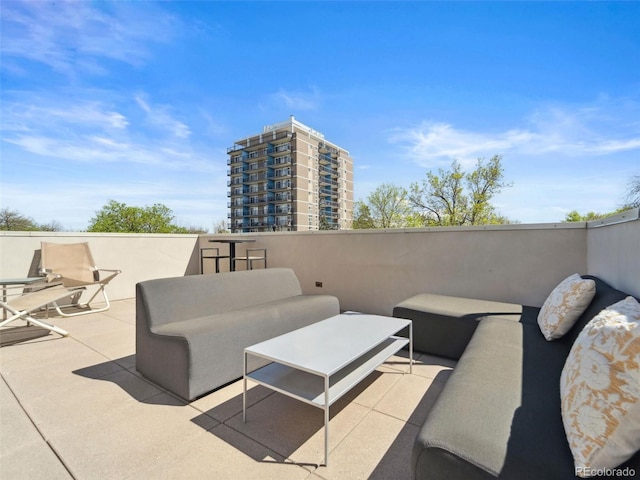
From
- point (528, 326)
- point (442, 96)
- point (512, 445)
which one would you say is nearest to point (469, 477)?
point (512, 445)

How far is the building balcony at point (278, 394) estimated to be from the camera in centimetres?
132

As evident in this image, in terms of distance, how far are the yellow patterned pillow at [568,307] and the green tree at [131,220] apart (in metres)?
9.14

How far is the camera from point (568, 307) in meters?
1.82

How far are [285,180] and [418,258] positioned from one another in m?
35.6

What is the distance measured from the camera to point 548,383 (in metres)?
1.27

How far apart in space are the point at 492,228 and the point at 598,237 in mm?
872

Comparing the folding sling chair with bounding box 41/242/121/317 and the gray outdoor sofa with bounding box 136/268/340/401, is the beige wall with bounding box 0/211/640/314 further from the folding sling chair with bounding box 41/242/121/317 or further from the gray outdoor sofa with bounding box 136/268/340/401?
the gray outdoor sofa with bounding box 136/268/340/401

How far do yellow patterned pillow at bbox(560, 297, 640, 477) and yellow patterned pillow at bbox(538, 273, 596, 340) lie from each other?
0.93 m

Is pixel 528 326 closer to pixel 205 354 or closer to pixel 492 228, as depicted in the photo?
pixel 492 228

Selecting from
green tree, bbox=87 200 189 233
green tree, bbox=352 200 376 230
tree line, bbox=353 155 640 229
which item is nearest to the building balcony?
green tree, bbox=87 200 189 233

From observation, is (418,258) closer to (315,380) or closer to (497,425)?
(315,380)

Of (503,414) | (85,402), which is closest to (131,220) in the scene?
(85,402)

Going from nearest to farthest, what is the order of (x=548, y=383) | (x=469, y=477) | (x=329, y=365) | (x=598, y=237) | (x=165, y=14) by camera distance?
(x=469, y=477) < (x=548, y=383) < (x=329, y=365) < (x=598, y=237) < (x=165, y=14)

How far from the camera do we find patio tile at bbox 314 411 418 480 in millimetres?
1249
